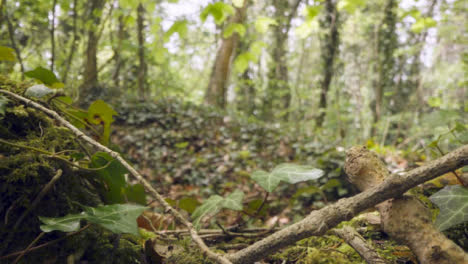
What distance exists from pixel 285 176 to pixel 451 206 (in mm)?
Answer: 565

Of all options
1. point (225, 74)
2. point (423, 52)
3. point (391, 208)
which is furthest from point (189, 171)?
point (423, 52)

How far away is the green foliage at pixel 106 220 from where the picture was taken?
29.8 inches

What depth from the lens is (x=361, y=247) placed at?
78 centimetres

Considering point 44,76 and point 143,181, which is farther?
point 44,76

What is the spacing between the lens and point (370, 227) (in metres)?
1.05

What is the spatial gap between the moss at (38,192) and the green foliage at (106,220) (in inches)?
3.7

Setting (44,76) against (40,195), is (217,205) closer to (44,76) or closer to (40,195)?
(40,195)

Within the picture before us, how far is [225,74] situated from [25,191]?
26.4 ft

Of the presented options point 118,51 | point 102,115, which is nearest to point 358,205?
point 102,115

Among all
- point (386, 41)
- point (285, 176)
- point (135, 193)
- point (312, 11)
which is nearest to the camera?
point (285, 176)

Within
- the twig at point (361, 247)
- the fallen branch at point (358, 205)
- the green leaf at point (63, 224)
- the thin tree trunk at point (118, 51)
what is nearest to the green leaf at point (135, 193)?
the green leaf at point (63, 224)

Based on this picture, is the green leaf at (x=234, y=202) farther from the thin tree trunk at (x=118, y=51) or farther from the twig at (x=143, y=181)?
the thin tree trunk at (x=118, y=51)

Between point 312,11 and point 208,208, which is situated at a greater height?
point 312,11

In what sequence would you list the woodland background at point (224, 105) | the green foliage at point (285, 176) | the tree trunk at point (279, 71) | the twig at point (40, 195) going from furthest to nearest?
the tree trunk at point (279, 71) → the woodland background at point (224, 105) → the green foliage at point (285, 176) → the twig at point (40, 195)
